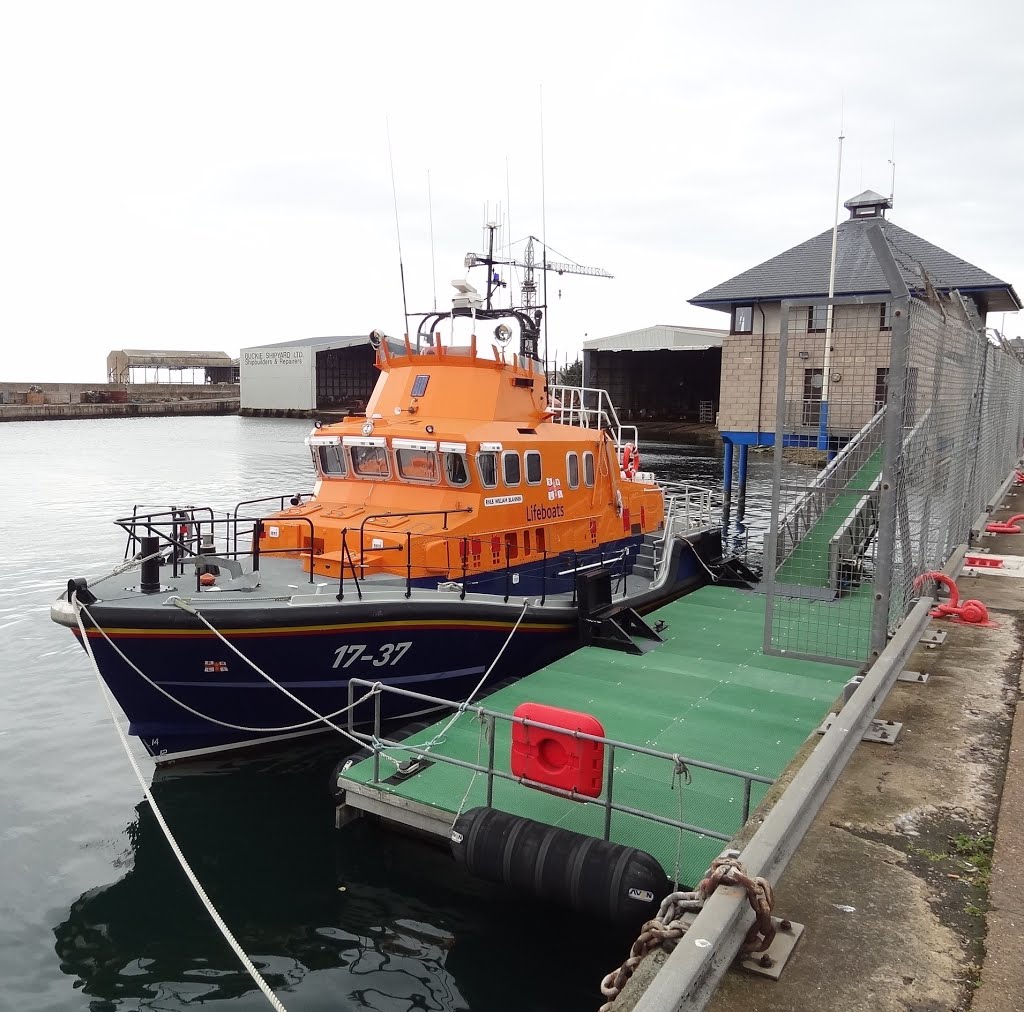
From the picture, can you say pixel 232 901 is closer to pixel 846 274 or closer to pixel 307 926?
pixel 307 926

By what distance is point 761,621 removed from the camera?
11.7 metres

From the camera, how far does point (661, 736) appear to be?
752cm

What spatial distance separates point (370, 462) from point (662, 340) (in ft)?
157

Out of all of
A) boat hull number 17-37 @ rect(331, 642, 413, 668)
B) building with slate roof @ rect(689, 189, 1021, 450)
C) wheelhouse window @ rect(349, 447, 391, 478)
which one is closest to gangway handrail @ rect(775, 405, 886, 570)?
boat hull number 17-37 @ rect(331, 642, 413, 668)

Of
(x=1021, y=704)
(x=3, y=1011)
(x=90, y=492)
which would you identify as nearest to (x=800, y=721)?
(x=1021, y=704)

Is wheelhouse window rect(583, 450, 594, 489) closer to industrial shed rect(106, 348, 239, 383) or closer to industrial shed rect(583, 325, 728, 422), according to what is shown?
industrial shed rect(583, 325, 728, 422)

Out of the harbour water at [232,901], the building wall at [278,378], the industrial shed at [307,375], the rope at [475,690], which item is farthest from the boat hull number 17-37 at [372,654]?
the building wall at [278,378]

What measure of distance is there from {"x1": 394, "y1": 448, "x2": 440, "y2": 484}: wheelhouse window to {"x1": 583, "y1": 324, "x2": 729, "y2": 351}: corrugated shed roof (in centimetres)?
4531

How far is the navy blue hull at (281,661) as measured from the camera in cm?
809

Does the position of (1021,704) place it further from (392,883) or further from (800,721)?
(392,883)

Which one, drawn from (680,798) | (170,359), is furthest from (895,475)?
(170,359)

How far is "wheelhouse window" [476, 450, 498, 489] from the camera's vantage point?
10219 mm

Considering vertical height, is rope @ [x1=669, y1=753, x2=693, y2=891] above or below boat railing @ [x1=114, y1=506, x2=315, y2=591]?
below

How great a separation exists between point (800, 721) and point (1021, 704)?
3.58 meters
